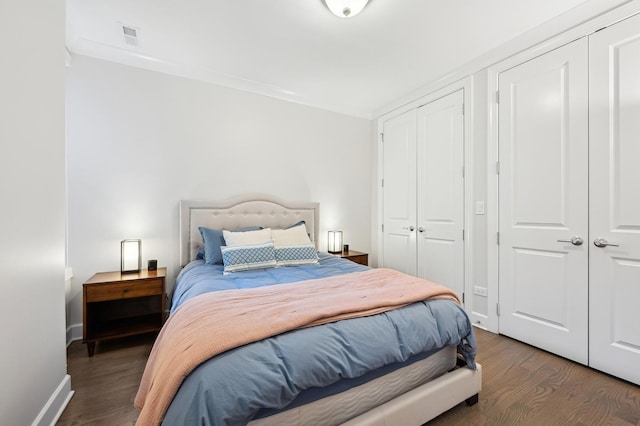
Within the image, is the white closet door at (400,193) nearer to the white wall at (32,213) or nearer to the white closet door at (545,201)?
the white closet door at (545,201)

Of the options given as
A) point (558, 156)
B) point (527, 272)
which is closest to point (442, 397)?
point (527, 272)

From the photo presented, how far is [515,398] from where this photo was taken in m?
1.68

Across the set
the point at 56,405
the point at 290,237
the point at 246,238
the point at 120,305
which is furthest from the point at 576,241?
the point at 120,305

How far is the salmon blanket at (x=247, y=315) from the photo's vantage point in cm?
98

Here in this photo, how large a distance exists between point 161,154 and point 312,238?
74.4 inches

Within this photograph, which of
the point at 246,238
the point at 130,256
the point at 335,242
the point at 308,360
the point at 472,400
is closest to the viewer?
the point at 308,360

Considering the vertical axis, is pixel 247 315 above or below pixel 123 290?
above

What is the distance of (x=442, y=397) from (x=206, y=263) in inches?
81.7

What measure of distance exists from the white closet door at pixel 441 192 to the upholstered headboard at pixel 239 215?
134 centimetres

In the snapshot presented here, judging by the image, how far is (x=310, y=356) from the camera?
108 cm

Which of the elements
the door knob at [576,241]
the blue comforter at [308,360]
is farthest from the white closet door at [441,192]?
the blue comforter at [308,360]

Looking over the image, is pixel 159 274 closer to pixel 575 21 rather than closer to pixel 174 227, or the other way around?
pixel 174 227

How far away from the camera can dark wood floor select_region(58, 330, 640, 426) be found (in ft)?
4.97

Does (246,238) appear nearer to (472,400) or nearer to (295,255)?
(295,255)
